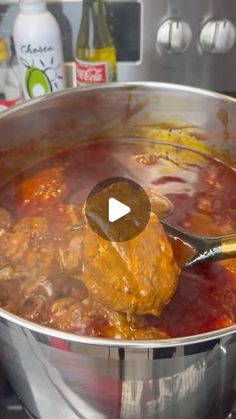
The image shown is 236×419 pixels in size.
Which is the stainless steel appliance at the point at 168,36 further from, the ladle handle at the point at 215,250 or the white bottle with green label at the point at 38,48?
the ladle handle at the point at 215,250

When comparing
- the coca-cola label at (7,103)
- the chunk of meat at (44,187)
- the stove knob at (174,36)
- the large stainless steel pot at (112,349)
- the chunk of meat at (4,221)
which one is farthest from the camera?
the coca-cola label at (7,103)

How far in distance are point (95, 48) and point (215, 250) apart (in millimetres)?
640

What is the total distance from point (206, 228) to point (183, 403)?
0.35 meters

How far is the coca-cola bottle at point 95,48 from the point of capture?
1134 millimetres

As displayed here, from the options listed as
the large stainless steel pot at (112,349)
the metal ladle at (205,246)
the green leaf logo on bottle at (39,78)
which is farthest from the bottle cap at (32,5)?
the metal ladle at (205,246)

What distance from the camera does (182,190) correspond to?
40.1 inches

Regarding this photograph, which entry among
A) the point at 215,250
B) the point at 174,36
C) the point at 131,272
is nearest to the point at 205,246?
the point at 215,250

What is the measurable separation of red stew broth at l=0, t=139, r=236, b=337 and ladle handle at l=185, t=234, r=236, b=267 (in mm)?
48

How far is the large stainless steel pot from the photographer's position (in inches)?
21.6

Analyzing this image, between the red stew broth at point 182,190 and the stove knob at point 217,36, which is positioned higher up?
the stove knob at point 217,36

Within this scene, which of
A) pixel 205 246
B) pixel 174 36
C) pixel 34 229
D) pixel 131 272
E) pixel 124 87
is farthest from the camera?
pixel 174 36
